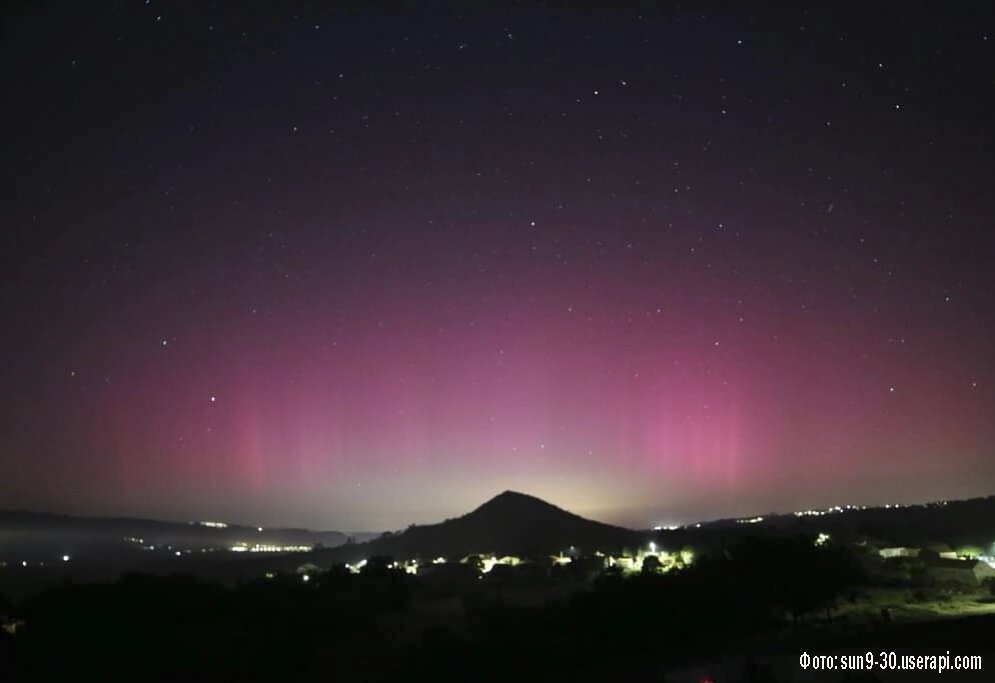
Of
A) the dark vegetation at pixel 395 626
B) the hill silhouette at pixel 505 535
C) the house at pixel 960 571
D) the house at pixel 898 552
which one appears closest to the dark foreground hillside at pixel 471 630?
the dark vegetation at pixel 395 626

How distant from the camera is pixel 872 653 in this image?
19.8 meters

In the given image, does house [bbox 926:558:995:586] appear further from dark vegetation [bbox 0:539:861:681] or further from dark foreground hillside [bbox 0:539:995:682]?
dark vegetation [bbox 0:539:861:681]

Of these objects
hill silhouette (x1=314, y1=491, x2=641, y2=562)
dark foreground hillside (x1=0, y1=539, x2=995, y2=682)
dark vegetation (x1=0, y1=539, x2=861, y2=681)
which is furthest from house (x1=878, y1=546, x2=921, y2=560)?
hill silhouette (x1=314, y1=491, x2=641, y2=562)

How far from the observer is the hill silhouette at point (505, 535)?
94438 millimetres

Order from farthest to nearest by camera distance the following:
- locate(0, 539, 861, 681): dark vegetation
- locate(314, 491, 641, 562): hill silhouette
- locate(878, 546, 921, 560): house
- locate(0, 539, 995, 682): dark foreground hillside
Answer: locate(314, 491, 641, 562): hill silhouette
locate(878, 546, 921, 560): house
locate(0, 539, 861, 681): dark vegetation
locate(0, 539, 995, 682): dark foreground hillside

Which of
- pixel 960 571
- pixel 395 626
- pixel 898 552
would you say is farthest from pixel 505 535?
pixel 395 626

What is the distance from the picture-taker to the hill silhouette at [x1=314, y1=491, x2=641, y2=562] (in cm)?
9444

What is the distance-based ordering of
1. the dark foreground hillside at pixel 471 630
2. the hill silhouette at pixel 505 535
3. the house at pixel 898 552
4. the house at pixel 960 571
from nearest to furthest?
the dark foreground hillside at pixel 471 630, the house at pixel 960 571, the house at pixel 898 552, the hill silhouette at pixel 505 535

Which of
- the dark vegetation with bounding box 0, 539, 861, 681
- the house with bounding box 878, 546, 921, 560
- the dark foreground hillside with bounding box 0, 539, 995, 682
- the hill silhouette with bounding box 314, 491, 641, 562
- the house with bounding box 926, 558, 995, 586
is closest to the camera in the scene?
the dark foreground hillside with bounding box 0, 539, 995, 682

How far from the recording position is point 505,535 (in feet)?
338

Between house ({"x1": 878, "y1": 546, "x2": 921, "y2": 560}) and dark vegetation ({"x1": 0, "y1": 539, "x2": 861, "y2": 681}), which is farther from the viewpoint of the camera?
house ({"x1": 878, "y1": 546, "x2": 921, "y2": 560})

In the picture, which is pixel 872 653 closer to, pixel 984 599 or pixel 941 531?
pixel 984 599

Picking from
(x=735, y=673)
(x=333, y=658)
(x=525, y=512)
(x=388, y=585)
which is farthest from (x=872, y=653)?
(x=525, y=512)

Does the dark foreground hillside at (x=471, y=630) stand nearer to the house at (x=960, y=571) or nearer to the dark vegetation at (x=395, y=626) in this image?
the dark vegetation at (x=395, y=626)
